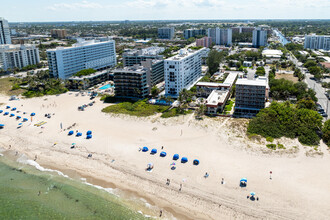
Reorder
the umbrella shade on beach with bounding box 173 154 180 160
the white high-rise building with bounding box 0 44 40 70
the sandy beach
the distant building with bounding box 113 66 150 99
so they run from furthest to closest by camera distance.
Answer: the white high-rise building with bounding box 0 44 40 70 → the distant building with bounding box 113 66 150 99 → the umbrella shade on beach with bounding box 173 154 180 160 → the sandy beach

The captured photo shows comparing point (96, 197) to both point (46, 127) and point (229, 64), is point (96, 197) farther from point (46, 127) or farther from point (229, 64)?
point (229, 64)

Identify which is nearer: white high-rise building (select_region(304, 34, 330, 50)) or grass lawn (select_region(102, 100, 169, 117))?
grass lawn (select_region(102, 100, 169, 117))

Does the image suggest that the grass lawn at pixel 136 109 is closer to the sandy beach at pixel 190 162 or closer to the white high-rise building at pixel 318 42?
the sandy beach at pixel 190 162

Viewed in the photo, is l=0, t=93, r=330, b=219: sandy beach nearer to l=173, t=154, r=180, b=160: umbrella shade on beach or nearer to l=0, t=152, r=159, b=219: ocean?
l=173, t=154, r=180, b=160: umbrella shade on beach

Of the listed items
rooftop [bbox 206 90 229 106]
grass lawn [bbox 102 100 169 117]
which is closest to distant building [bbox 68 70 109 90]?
grass lawn [bbox 102 100 169 117]

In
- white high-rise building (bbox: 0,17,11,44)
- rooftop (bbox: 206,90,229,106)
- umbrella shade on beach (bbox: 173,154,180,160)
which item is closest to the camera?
umbrella shade on beach (bbox: 173,154,180,160)

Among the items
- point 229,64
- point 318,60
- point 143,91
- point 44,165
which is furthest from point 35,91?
point 318,60
